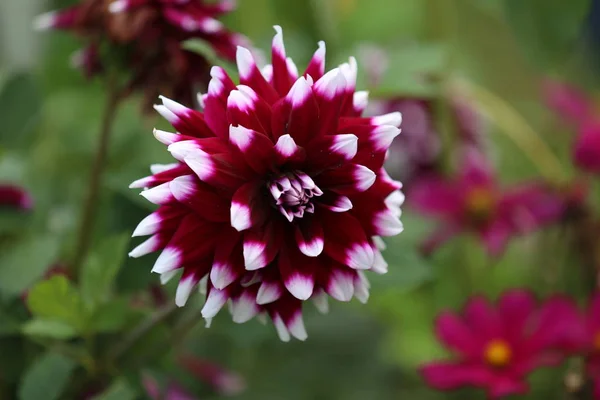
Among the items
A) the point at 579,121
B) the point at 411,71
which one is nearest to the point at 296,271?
the point at 411,71

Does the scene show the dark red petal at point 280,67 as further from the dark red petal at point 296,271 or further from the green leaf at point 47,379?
the green leaf at point 47,379

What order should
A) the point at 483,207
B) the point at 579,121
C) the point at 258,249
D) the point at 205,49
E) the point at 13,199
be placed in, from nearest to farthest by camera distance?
the point at 258,249 → the point at 205,49 → the point at 13,199 → the point at 483,207 → the point at 579,121

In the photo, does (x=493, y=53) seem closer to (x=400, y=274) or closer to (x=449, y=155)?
(x=449, y=155)

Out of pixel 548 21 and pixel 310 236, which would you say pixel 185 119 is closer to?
pixel 310 236

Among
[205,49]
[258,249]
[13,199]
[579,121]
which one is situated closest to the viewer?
[258,249]

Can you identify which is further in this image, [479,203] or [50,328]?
[479,203]
